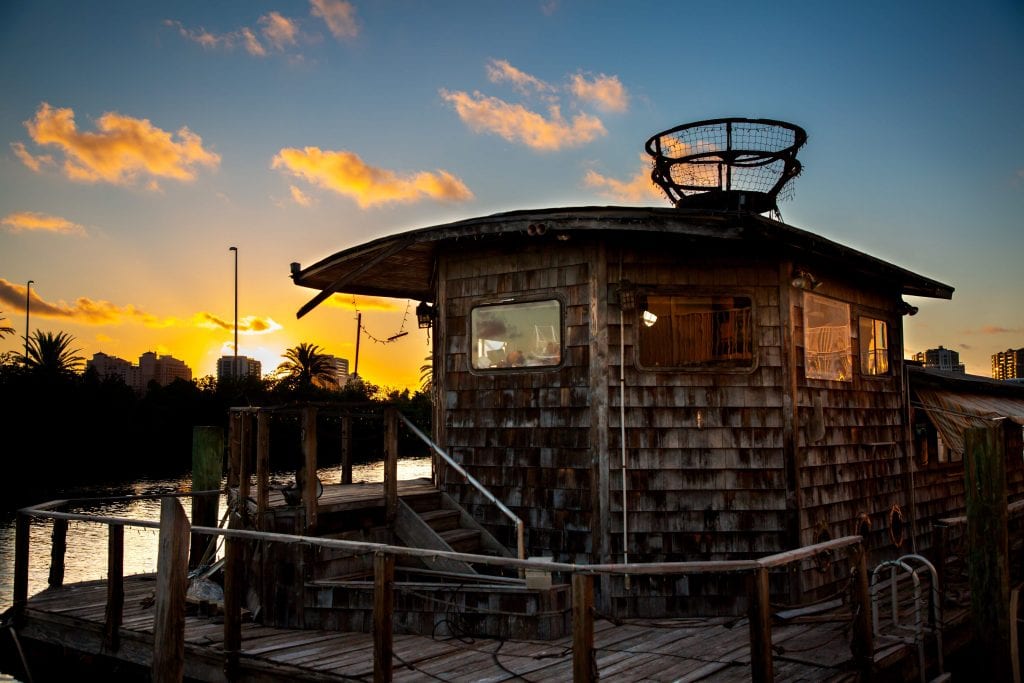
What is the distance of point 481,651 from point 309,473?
250 cm

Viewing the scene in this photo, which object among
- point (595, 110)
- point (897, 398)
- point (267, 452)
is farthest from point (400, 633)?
point (595, 110)

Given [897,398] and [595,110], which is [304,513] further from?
[595,110]

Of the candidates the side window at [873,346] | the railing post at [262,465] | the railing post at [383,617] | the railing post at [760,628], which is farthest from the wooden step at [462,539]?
the side window at [873,346]

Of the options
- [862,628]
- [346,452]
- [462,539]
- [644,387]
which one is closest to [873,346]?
[644,387]

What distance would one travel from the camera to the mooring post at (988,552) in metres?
7.84

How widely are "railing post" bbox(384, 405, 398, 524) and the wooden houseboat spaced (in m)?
1.15

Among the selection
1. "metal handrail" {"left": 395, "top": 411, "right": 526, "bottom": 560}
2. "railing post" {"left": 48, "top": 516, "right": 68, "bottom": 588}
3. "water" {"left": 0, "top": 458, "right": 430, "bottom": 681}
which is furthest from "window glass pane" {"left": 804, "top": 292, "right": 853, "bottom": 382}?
"water" {"left": 0, "top": 458, "right": 430, "bottom": 681}

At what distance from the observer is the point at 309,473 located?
7.67 m

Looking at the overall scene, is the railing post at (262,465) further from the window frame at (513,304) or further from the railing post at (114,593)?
the window frame at (513,304)

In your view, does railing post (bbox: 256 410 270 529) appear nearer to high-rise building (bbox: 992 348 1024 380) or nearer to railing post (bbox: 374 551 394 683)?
railing post (bbox: 374 551 394 683)

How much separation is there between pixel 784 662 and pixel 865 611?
2.97 feet

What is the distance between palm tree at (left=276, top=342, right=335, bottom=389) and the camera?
227 feet

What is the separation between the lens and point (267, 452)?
777cm

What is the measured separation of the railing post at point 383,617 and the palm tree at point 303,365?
213 ft
